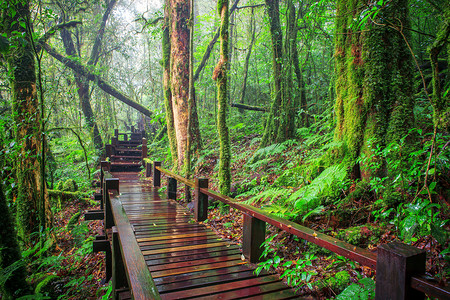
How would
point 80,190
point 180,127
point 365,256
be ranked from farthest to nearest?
point 80,190, point 180,127, point 365,256

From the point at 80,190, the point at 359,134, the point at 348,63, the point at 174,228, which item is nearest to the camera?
the point at 359,134

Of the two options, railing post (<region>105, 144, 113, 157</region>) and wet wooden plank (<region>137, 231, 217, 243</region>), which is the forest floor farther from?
railing post (<region>105, 144, 113, 157</region>)

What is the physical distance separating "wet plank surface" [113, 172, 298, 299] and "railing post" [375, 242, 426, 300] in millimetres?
1317

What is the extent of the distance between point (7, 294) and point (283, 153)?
21.6 ft

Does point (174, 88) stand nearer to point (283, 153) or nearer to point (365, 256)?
point (283, 153)

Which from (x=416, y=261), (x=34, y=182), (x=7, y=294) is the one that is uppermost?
(x=416, y=261)

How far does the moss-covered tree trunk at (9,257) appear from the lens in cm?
463

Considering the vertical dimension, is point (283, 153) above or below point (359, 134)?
below

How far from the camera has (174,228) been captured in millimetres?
5285

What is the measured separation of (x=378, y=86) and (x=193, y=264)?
147 inches

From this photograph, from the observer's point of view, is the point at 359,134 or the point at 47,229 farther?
the point at 47,229

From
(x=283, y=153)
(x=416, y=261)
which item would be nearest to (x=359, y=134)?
(x=416, y=261)

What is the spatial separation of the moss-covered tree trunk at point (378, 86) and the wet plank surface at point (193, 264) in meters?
2.27

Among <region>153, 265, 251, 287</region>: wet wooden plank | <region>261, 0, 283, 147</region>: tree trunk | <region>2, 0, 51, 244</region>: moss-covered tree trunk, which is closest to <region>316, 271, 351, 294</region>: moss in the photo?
<region>153, 265, 251, 287</region>: wet wooden plank
